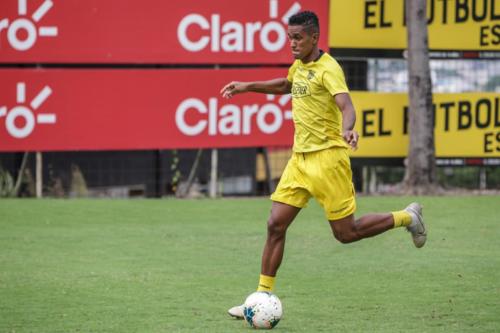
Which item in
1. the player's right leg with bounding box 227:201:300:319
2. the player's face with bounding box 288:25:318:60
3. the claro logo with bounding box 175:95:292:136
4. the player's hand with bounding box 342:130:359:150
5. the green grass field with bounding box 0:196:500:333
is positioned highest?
the player's face with bounding box 288:25:318:60

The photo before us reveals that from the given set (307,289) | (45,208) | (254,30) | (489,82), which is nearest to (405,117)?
(489,82)

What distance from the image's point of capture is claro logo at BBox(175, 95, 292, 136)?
18656 mm

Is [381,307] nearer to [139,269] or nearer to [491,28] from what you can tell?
[139,269]

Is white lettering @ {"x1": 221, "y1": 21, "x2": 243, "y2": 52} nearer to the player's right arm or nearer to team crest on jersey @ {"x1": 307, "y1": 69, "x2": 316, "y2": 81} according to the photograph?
the player's right arm

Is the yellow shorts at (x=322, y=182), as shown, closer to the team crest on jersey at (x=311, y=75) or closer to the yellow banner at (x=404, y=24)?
the team crest on jersey at (x=311, y=75)

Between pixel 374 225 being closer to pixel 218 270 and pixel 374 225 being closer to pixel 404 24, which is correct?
pixel 218 270

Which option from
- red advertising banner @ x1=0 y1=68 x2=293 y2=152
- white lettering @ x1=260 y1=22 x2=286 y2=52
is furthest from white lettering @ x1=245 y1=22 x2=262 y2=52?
red advertising banner @ x1=0 y1=68 x2=293 y2=152

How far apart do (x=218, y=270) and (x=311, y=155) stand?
2.87 meters

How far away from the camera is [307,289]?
34.4ft

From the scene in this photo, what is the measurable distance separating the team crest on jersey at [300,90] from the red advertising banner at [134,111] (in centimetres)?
947

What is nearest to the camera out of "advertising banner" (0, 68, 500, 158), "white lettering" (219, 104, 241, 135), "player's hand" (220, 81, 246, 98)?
"player's hand" (220, 81, 246, 98)

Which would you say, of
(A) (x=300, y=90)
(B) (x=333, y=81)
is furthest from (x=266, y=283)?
(B) (x=333, y=81)

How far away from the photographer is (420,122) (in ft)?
62.2

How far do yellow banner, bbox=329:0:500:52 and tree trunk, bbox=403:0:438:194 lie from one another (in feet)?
2.00
